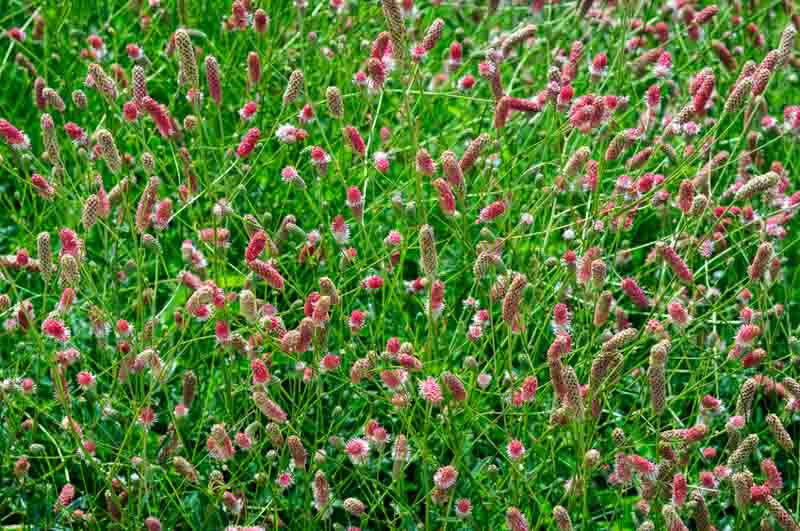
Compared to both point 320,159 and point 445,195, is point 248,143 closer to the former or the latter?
point 320,159

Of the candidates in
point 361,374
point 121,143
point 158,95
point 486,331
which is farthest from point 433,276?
point 158,95

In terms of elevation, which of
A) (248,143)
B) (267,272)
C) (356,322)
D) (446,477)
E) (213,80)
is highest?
(213,80)

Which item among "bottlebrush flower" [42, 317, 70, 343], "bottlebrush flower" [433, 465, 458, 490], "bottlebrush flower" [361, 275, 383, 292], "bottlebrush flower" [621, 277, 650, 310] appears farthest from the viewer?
"bottlebrush flower" [361, 275, 383, 292]

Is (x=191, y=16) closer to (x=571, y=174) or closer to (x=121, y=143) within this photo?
(x=121, y=143)

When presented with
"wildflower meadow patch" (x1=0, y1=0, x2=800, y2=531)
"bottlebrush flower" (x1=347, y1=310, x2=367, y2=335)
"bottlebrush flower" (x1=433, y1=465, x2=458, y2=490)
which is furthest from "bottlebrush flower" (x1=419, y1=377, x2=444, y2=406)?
"bottlebrush flower" (x1=347, y1=310, x2=367, y2=335)

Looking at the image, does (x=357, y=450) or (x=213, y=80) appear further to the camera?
(x=213, y=80)

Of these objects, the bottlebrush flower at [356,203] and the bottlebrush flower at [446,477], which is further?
the bottlebrush flower at [356,203]

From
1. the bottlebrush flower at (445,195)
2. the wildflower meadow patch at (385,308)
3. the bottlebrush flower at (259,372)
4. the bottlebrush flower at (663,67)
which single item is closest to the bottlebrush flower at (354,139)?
the wildflower meadow patch at (385,308)

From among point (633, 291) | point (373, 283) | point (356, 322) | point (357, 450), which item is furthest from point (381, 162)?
point (357, 450)

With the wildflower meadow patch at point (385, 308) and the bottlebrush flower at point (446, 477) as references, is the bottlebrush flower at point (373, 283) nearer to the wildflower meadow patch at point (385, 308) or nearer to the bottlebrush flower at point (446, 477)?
the wildflower meadow patch at point (385, 308)

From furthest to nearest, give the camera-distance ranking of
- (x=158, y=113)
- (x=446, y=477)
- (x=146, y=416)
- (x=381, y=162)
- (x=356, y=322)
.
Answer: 1. (x=381, y=162)
2. (x=158, y=113)
3. (x=356, y=322)
4. (x=146, y=416)
5. (x=446, y=477)

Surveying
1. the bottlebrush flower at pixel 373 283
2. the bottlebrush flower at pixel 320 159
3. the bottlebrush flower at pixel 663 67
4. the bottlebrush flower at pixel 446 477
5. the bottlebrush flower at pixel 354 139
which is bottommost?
the bottlebrush flower at pixel 446 477

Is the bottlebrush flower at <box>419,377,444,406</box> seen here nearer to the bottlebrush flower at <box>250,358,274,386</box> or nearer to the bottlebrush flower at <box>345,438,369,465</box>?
the bottlebrush flower at <box>345,438,369,465</box>

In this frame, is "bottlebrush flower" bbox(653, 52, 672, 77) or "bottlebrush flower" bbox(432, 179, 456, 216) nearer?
"bottlebrush flower" bbox(432, 179, 456, 216)
